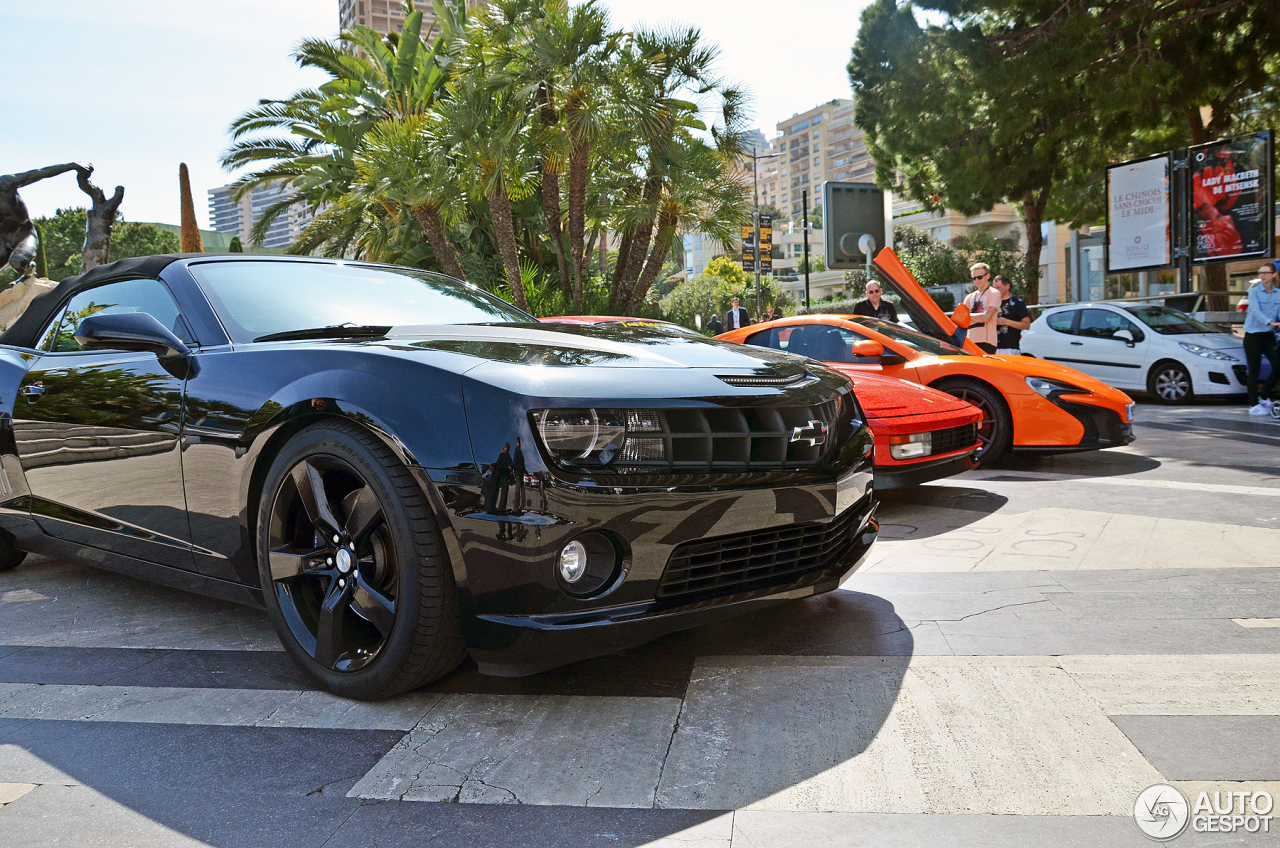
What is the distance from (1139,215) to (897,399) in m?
14.5

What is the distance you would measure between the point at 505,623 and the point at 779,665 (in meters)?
0.93

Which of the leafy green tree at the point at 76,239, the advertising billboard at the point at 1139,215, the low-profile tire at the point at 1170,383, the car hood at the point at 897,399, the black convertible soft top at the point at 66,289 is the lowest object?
the low-profile tire at the point at 1170,383

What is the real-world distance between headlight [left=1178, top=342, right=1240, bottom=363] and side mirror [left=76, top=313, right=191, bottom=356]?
1195cm

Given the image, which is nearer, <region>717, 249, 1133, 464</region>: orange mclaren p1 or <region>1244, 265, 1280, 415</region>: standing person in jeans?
<region>717, 249, 1133, 464</region>: orange mclaren p1

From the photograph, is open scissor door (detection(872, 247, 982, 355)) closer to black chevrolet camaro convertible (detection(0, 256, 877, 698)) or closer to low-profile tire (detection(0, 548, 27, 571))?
black chevrolet camaro convertible (detection(0, 256, 877, 698))

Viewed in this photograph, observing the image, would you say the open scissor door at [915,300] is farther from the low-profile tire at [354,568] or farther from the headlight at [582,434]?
the low-profile tire at [354,568]

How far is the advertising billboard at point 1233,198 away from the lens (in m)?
15.0

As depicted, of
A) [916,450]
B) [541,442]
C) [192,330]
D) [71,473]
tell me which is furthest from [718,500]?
[916,450]

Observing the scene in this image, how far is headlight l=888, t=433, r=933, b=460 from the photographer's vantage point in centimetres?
523

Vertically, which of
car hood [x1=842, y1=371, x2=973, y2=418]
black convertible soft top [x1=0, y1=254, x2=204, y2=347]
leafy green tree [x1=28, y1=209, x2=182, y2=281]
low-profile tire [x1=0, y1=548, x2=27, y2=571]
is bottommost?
low-profile tire [x1=0, y1=548, x2=27, y2=571]

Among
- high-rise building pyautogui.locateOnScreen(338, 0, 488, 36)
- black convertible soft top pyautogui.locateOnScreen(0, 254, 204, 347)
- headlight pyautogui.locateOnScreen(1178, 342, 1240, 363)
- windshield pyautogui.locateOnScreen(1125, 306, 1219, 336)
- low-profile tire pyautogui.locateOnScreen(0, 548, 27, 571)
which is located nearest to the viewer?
black convertible soft top pyautogui.locateOnScreen(0, 254, 204, 347)

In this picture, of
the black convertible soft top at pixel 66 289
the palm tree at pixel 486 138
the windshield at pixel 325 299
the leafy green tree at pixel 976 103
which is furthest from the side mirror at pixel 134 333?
the leafy green tree at pixel 976 103

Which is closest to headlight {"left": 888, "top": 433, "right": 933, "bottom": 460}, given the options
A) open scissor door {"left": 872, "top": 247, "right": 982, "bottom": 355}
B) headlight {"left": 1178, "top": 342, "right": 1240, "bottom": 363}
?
open scissor door {"left": 872, "top": 247, "right": 982, "bottom": 355}

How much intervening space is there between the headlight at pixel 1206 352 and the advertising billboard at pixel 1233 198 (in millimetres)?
4726
